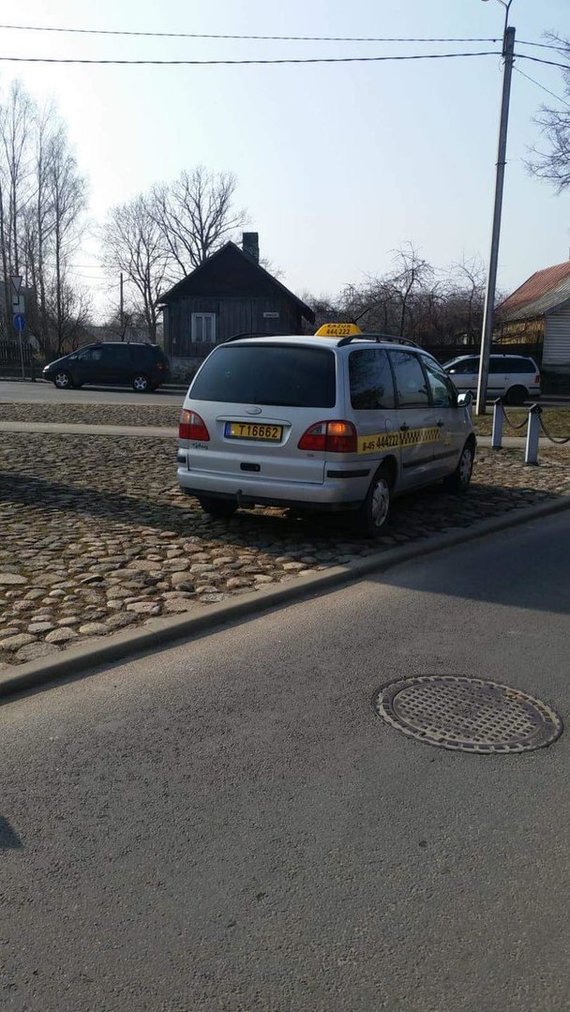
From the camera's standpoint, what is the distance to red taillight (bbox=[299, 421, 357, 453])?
6.90m

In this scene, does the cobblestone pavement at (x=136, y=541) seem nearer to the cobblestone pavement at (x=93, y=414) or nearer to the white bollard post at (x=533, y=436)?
the white bollard post at (x=533, y=436)

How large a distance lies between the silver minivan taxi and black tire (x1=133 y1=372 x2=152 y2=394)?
24.9m

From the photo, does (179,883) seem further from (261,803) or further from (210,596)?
(210,596)

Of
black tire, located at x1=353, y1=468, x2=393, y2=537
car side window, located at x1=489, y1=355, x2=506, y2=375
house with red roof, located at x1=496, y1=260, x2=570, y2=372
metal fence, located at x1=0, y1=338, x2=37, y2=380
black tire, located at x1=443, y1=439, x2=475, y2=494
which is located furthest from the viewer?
metal fence, located at x1=0, y1=338, x2=37, y2=380

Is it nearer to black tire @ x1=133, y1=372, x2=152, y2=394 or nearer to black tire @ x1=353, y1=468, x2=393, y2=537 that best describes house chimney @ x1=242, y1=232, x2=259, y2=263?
black tire @ x1=133, y1=372, x2=152, y2=394

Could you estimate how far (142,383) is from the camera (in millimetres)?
32250

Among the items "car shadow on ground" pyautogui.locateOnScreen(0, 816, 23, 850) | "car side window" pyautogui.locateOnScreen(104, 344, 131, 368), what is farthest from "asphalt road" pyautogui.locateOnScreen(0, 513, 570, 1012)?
"car side window" pyautogui.locateOnScreen(104, 344, 131, 368)

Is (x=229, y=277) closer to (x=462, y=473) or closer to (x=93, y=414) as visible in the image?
(x=93, y=414)

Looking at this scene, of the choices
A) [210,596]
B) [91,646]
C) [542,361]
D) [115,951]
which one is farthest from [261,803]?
[542,361]

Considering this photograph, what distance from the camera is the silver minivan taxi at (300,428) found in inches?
275

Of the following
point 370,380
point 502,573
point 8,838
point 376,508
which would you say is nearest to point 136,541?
point 376,508

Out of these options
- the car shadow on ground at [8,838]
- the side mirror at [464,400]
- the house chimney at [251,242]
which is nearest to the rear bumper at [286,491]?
the side mirror at [464,400]

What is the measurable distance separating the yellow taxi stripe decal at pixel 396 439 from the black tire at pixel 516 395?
72.0 feet

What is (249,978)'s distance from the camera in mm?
2316
